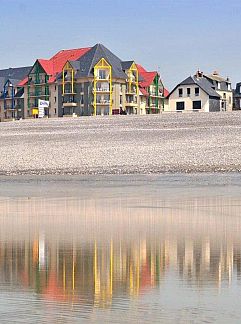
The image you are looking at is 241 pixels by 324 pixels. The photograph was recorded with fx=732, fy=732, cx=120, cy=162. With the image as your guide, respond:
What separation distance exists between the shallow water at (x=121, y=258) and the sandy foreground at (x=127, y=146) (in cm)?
1145

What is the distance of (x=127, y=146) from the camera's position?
42531 millimetres

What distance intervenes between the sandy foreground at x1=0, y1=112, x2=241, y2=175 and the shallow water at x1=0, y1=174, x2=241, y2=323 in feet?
37.6

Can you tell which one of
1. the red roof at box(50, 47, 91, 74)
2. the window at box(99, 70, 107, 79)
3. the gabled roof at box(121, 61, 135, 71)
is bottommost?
the window at box(99, 70, 107, 79)

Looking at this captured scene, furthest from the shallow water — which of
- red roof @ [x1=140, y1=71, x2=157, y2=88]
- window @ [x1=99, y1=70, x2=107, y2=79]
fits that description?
red roof @ [x1=140, y1=71, x2=157, y2=88]

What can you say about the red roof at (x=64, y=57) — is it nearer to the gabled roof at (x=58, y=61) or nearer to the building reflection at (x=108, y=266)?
the gabled roof at (x=58, y=61)

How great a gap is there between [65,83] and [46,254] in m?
97.6

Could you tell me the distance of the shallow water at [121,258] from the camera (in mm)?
8703

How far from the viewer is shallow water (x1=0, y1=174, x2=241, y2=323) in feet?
28.6

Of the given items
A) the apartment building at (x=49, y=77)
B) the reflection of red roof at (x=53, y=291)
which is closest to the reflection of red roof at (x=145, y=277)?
the reflection of red roof at (x=53, y=291)

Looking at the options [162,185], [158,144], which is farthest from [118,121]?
[162,185]

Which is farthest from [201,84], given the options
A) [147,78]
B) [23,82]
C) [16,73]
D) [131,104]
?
[16,73]

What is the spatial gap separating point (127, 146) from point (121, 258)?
30.4m

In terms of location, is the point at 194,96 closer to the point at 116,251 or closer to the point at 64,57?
the point at 64,57

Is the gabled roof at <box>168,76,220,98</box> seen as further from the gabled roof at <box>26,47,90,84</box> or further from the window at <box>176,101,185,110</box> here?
the gabled roof at <box>26,47,90,84</box>
